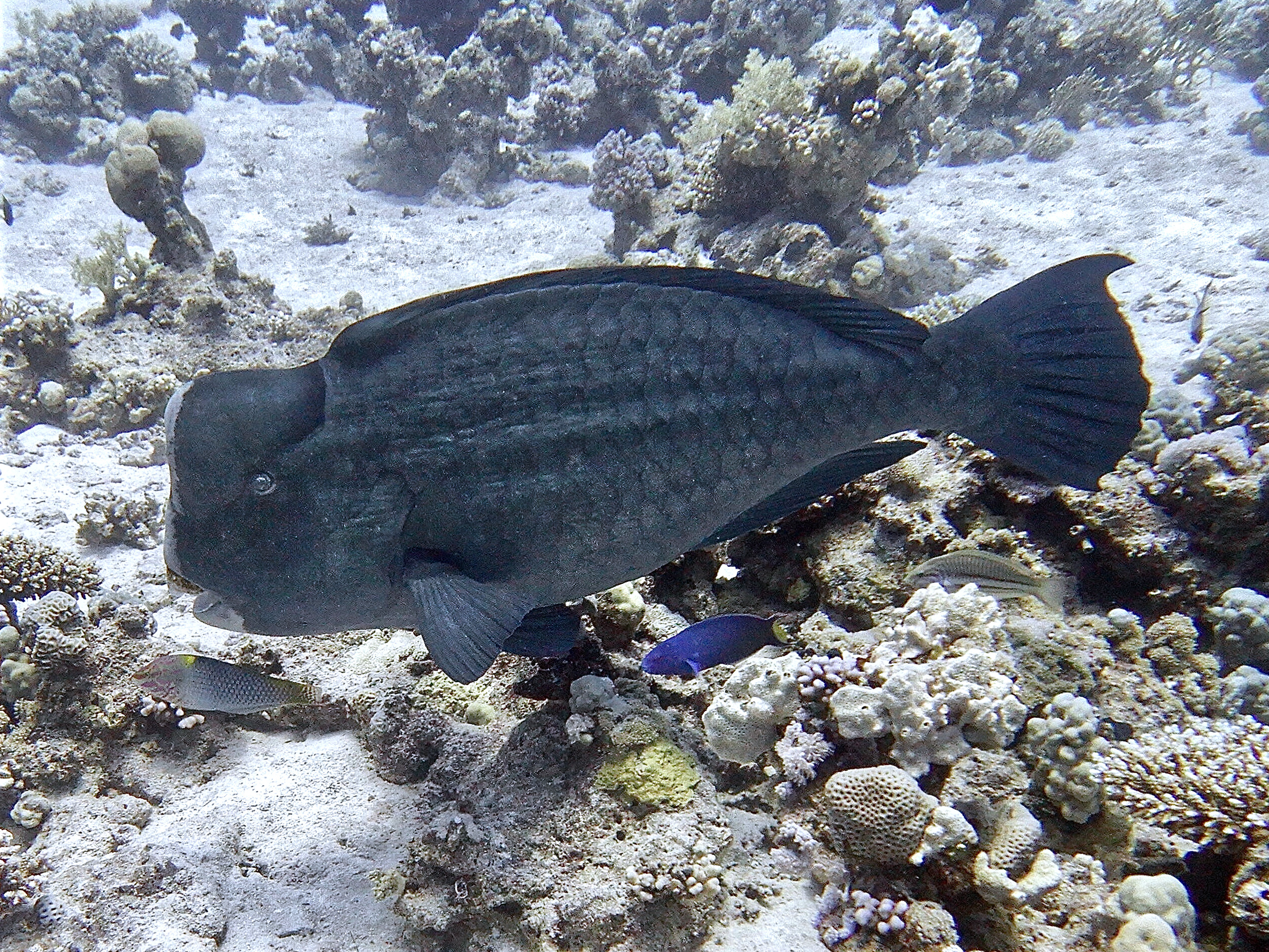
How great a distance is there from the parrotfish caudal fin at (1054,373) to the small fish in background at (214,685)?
300 centimetres

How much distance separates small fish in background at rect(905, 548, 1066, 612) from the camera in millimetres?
2855

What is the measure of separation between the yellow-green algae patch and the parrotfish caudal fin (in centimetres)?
169

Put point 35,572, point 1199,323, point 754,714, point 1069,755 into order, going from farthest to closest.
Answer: point 1199,323
point 35,572
point 754,714
point 1069,755

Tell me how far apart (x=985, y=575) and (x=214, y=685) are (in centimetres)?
327

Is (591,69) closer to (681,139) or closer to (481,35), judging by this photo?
(481,35)

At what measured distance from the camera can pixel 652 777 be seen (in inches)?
101

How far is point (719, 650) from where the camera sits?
2.77m

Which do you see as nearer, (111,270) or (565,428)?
(565,428)

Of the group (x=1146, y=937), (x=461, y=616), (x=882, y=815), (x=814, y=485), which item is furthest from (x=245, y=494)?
(x=1146, y=937)

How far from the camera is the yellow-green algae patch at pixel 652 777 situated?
8.32ft

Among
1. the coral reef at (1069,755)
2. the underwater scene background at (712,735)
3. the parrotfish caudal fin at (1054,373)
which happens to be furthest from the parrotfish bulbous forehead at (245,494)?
the coral reef at (1069,755)

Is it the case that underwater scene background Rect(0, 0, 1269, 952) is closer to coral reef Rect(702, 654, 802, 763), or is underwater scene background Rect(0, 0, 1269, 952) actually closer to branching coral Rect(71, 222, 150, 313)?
coral reef Rect(702, 654, 802, 763)

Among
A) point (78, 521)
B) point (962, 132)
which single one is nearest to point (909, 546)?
point (78, 521)

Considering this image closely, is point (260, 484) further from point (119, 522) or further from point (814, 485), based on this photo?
point (119, 522)
